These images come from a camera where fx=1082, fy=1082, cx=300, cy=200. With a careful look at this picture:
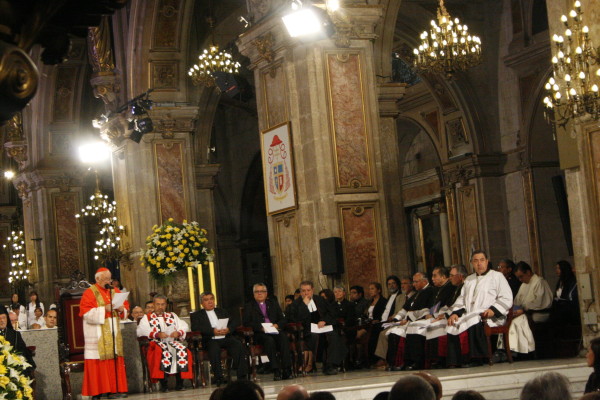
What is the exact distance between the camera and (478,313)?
12.1 meters

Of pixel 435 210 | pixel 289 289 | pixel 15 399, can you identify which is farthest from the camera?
pixel 435 210

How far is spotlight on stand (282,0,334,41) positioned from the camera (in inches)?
519

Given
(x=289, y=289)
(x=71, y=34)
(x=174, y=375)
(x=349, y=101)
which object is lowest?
(x=174, y=375)

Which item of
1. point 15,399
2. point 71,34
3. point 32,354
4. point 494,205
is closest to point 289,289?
point 32,354

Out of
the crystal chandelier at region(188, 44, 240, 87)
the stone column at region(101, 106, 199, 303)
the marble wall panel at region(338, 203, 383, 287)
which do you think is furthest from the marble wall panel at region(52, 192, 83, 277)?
the marble wall panel at region(338, 203, 383, 287)

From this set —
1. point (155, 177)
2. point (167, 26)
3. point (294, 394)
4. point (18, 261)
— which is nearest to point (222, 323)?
point (155, 177)

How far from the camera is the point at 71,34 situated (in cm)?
425

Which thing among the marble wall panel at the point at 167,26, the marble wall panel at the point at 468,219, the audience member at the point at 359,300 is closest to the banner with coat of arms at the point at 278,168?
the audience member at the point at 359,300

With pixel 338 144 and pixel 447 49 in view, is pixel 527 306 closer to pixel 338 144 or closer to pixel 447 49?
pixel 338 144

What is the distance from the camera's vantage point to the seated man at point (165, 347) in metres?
13.2

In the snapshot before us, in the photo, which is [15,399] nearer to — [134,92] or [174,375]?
[174,375]

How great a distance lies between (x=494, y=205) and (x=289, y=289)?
890cm

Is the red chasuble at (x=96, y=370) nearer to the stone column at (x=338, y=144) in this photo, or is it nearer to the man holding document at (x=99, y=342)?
the man holding document at (x=99, y=342)

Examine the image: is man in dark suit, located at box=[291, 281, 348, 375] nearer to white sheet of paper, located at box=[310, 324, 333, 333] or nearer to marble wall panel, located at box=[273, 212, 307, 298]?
white sheet of paper, located at box=[310, 324, 333, 333]
